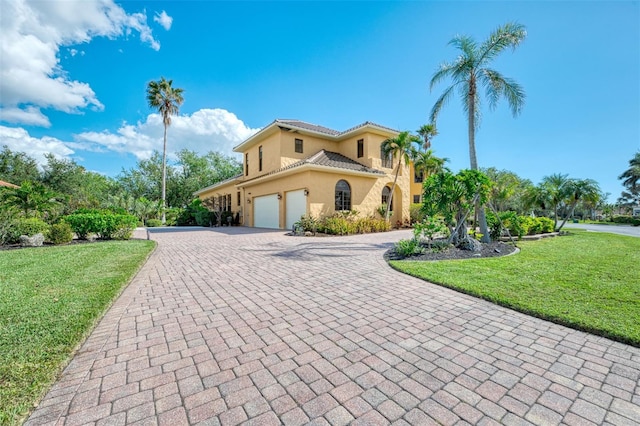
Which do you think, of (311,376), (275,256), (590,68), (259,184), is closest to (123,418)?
(311,376)

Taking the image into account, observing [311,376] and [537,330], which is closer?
[311,376]

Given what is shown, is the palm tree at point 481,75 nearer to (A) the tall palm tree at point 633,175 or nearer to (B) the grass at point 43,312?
(B) the grass at point 43,312

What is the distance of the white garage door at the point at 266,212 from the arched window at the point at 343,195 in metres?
4.60

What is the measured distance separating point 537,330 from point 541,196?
59.9 ft

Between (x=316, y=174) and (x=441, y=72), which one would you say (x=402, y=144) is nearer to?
(x=441, y=72)

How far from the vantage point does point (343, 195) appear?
17562 millimetres

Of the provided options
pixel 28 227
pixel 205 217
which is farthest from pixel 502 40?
pixel 205 217

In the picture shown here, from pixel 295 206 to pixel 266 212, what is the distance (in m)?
4.27

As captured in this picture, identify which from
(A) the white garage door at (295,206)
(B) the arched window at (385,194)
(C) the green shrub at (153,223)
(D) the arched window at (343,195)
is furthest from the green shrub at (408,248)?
(C) the green shrub at (153,223)

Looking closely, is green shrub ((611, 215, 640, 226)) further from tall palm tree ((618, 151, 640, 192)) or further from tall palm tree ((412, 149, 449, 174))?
tall palm tree ((412, 149, 449, 174))

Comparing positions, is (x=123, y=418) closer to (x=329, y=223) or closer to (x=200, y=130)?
(x=329, y=223)

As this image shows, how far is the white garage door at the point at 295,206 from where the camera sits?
16.7 metres

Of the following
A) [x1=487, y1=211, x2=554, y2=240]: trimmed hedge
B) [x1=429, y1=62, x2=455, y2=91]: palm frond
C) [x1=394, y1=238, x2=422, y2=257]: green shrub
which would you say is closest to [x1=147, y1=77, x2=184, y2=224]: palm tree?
[x1=429, y1=62, x2=455, y2=91]: palm frond

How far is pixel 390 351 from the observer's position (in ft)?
9.20
